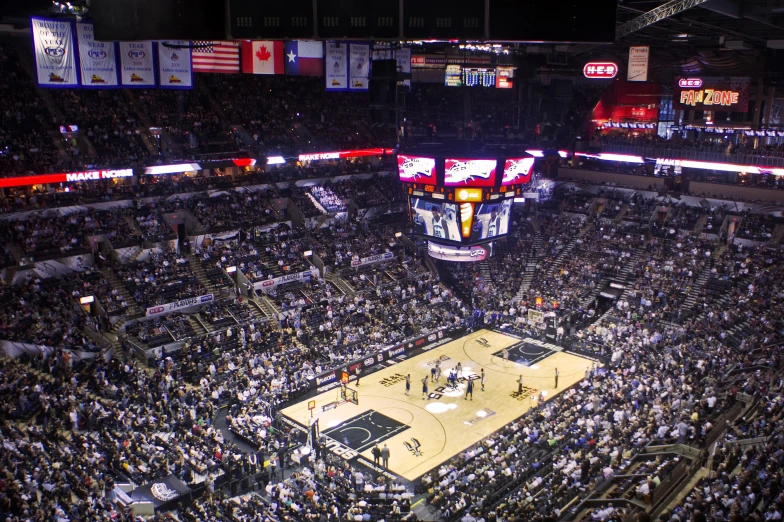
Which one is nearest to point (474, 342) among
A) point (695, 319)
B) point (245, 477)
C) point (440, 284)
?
point (440, 284)

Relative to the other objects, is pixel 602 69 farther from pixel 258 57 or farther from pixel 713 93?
pixel 258 57

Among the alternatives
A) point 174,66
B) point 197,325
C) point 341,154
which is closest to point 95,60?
point 174,66

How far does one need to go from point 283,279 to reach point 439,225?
366 inches

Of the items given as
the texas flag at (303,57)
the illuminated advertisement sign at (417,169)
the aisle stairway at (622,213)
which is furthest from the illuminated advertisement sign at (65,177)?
→ the aisle stairway at (622,213)

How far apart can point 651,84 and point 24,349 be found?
39436 mm

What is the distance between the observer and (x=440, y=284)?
129ft

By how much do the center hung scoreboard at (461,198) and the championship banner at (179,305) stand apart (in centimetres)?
1078

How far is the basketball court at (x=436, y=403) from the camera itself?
24.3m

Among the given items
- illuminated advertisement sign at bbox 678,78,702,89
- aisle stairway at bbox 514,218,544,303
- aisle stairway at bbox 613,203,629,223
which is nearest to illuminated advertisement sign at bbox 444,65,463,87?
aisle stairway at bbox 514,218,544,303

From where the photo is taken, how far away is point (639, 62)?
28.5 metres

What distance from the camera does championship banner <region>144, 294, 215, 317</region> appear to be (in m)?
30.4

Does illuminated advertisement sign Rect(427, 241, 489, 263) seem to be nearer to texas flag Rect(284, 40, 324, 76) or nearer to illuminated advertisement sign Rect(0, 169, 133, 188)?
texas flag Rect(284, 40, 324, 76)

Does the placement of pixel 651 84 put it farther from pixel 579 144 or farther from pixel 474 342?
pixel 474 342

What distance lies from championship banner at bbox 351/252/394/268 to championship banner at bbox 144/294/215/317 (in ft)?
29.7
